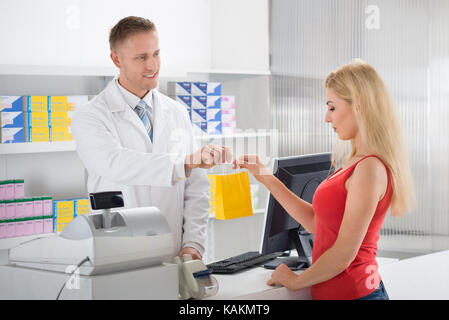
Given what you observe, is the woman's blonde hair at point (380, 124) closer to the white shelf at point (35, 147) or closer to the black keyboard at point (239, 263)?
the black keyboard at point (239, 263)

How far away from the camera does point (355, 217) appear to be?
65.0 inches

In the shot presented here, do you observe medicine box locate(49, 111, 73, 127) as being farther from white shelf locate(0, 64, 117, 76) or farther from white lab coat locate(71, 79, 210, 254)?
white lab coat locate(71, 79, 210, 254)

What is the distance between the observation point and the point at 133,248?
1.40 metres

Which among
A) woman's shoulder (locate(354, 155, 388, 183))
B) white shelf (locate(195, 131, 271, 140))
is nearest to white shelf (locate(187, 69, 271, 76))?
white shelf (locate(195, 131, 271, 140))

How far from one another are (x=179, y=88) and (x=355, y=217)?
2156 millimetres

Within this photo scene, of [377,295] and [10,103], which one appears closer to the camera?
[377,295]

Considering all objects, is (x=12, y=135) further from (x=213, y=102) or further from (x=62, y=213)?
(x=213, y=102)

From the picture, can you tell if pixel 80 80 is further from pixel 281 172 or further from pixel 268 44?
pixel 281 172

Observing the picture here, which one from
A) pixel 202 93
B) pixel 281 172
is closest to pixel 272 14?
pixel 202 93

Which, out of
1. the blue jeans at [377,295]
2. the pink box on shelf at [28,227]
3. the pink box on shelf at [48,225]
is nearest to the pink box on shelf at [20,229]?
the pink box on shelf at [28,227]

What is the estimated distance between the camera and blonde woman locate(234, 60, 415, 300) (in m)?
1.67

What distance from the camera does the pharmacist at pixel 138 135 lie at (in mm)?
2092

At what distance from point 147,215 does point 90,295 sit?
0.27 m

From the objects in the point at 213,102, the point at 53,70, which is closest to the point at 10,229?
the point at 53,70
